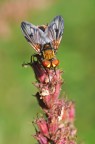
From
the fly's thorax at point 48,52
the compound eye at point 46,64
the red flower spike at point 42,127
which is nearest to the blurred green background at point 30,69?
the fly's thorax at point 48,52

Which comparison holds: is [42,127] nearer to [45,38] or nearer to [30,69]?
[45,38]

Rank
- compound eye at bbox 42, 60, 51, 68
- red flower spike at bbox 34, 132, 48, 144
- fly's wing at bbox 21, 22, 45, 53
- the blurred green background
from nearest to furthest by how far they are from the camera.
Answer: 1. red flower spike at bbox 34, 132, 48, 144
2. compound eye at bbox 42, 60, 51, 68
3. fly's wing at bbox 21, 22, 45, 53
4. the blurred green background

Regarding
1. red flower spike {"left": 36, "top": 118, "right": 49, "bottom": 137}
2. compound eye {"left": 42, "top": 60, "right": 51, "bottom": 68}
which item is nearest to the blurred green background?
compound eye {"left": 42, "top": 60, "right": 51, "bottom": 68}

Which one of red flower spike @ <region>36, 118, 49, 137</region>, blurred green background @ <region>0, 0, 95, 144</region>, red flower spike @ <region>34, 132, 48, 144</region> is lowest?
red flower spike @ <region>34, 132, 48, 144</region>

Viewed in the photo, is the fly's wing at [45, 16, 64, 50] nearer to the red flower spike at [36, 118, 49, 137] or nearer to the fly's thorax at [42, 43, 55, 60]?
the fly's thorax at [42, 43, 55, 60]

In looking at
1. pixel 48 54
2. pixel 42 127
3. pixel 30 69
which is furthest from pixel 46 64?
pixel 30 69
